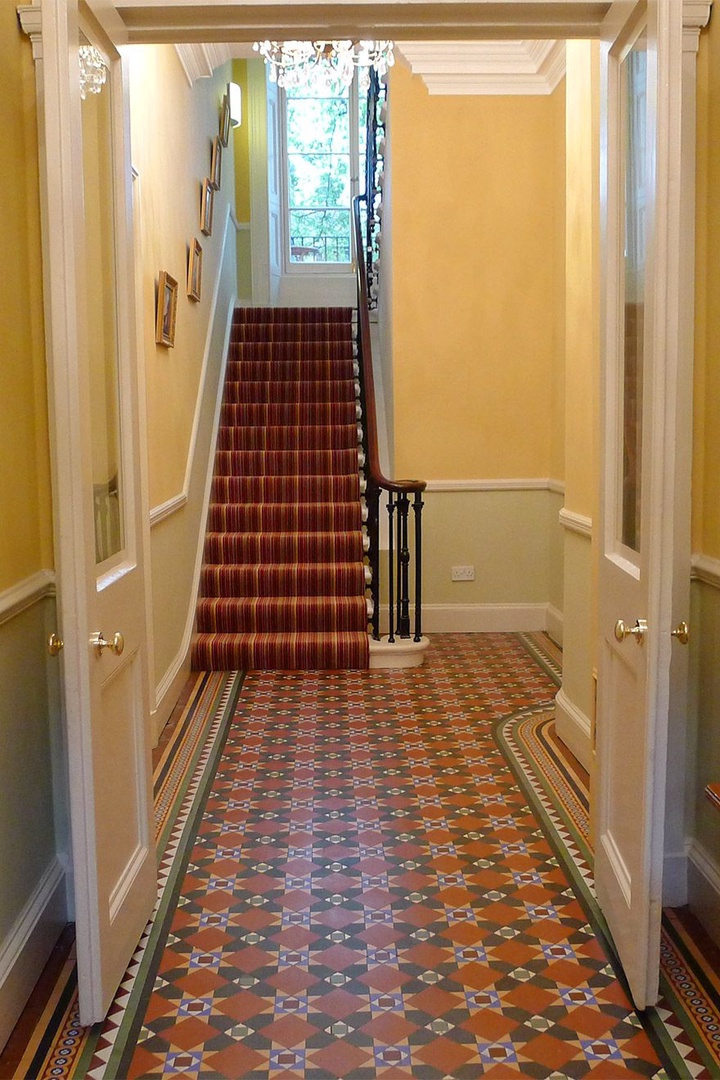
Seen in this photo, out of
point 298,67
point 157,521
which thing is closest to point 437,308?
point 298,67

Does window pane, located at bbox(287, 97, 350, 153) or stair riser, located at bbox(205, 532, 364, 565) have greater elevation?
window pane, located at bbox(287, 97, 350, 153)

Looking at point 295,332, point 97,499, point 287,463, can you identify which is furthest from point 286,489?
point 97,499

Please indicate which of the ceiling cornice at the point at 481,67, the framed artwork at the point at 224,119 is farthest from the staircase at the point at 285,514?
the ceiling cornice at the point at 481,67

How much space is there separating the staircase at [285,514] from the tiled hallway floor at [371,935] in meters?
1.27

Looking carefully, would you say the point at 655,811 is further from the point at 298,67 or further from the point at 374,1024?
the point at 298,67

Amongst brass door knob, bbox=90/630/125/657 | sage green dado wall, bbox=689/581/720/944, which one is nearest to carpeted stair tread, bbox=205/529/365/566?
sage green dado wall, bbox=689/581/720/944

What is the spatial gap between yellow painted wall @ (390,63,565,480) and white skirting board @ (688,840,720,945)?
3954mm

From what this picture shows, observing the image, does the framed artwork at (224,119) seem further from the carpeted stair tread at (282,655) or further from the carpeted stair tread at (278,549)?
the carpeted stair tread at (282,655)

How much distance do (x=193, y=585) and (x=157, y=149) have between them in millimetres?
2472

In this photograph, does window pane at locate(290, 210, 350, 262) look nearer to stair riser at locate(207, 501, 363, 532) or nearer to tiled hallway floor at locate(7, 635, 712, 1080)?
stair riser at locate(207, 501, 363, 532)

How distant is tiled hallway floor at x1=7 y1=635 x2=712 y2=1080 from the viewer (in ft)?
7.93

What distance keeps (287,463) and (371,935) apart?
499 centimetres

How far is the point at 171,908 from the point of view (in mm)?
3166

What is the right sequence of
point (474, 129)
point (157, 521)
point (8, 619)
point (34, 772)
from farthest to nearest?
1. point (474, 129)
2. point (157, 521)
3. point (34, 772)
4. point (8, 619)
